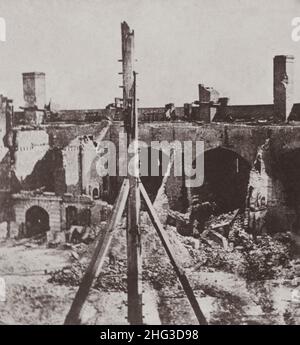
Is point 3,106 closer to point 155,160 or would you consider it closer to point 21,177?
point 21,177

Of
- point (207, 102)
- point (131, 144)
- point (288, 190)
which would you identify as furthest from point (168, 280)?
point (207, 102)

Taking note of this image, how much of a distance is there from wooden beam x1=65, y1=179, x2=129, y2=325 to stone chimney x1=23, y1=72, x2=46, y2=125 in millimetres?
3248

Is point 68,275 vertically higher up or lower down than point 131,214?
lower down

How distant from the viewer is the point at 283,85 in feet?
34.5

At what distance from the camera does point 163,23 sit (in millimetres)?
8445

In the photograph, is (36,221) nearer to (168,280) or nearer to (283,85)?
(168,280)

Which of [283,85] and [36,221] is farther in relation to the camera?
[36,221]

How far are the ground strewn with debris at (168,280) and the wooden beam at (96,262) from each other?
74 centimetres

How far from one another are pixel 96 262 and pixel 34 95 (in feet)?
15.8

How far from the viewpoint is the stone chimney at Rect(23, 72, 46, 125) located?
30.9ft
